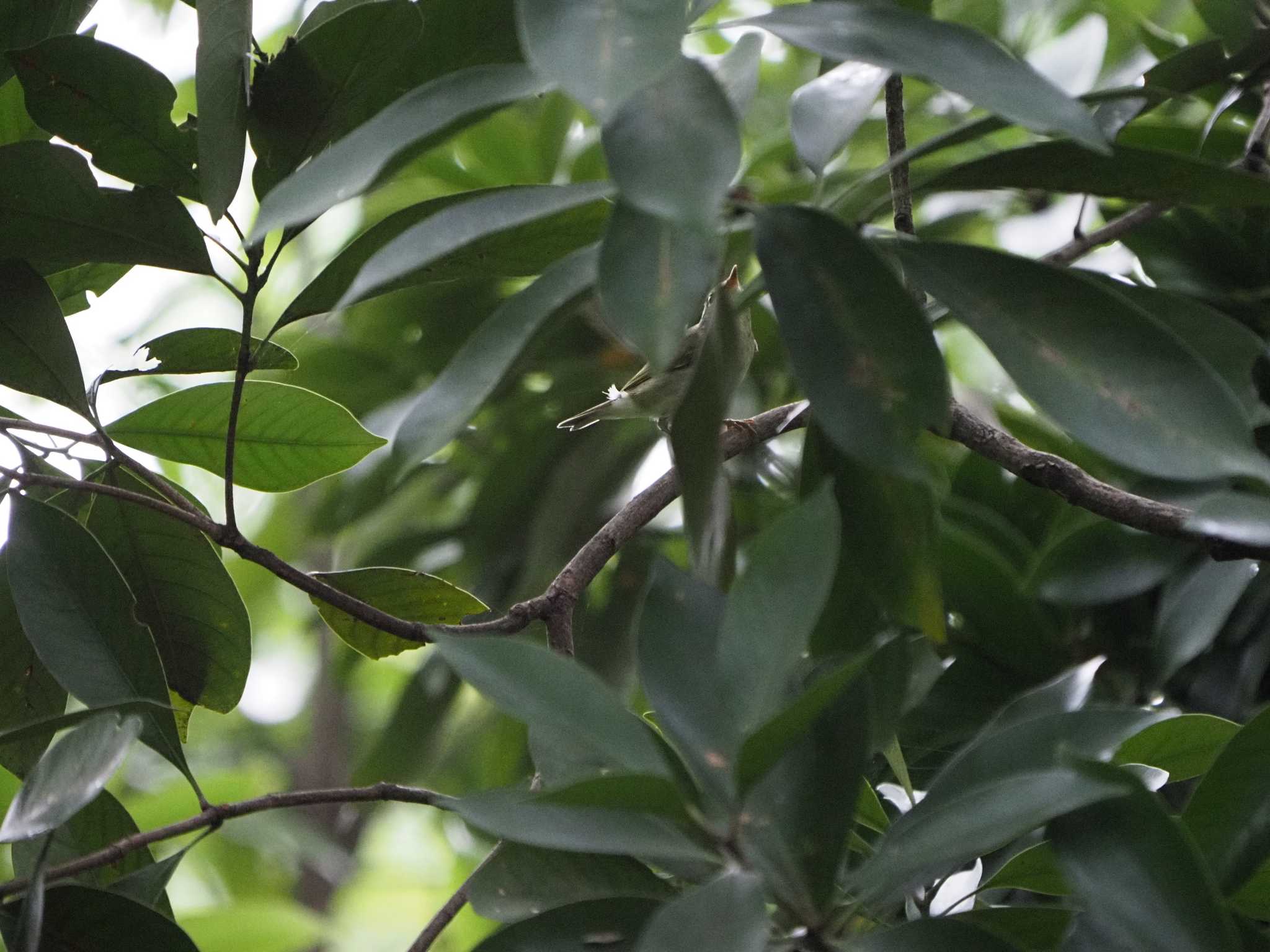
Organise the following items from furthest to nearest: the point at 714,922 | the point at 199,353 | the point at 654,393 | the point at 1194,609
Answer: the point at 654,393 < the point at 1194,609 < the point at 199,353 < the point at 714,922

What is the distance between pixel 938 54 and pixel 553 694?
0.43 metres

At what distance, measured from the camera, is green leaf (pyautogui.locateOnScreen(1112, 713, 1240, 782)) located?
868mm

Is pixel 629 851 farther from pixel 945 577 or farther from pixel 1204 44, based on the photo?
pixel 1204 44

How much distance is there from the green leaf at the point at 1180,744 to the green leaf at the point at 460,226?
0.60 m

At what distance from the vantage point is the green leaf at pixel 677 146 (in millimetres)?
531

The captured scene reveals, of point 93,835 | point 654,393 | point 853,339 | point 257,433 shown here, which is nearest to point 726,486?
point 853,339

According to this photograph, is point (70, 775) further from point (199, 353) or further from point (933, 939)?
point (933, 939)

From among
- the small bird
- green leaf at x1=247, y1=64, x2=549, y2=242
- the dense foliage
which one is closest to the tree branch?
the dense foliage

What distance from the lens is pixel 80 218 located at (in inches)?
35.4

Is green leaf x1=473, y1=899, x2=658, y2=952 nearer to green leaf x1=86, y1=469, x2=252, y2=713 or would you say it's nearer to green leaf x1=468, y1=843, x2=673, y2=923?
green leaf x1=468, y1=843, x2=673, y2=923

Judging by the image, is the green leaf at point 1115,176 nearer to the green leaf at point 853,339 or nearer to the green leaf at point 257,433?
the green leaf at point 853,339

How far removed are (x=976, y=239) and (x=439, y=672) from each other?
1414mm

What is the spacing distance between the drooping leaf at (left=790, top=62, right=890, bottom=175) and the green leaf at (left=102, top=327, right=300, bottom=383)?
498 mm

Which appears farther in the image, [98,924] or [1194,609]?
[1194,609]
